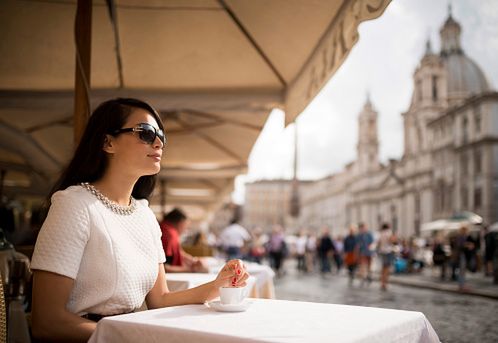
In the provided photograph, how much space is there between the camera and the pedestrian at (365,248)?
1375cm

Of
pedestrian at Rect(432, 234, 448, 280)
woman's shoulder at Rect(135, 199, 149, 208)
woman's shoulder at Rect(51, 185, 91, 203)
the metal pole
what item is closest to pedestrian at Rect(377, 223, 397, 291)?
pedestrian at Rect(432, 234, 448, 280)

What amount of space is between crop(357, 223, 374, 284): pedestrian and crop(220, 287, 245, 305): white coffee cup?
12.3 meters

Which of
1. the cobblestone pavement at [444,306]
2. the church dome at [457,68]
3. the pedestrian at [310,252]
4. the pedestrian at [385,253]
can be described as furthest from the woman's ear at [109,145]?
the church dome at [457,68]

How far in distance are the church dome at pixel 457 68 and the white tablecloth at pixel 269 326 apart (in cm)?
8114

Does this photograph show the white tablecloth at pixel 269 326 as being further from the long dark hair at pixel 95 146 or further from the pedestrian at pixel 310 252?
the pedestrian at pixel 310 252

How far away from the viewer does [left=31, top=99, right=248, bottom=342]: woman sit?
1.66 metres

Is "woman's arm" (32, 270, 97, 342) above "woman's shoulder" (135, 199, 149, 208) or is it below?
below

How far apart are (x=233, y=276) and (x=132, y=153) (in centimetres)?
58

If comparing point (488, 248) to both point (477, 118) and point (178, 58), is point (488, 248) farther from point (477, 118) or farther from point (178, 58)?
point (477, 118)

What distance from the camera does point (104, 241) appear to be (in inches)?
69.7

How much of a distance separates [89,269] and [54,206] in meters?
0.24

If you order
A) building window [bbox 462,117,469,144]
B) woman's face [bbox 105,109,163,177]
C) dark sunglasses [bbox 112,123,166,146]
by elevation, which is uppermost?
building window [bbox 462,117,469,144]

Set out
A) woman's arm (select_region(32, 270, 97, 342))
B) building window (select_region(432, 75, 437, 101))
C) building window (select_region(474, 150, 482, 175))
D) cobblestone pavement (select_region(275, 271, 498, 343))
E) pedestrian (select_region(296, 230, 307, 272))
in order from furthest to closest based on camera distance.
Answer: building window (select_region(432, 75, 437, 101)) < building window (select_region(474, 150, 482, 175)) < pedestrian (select_region(296, 230, 307, 272)) < cobblestone pavement (select_region(275, 271, 498, 343)) < woman's arm (select_region(32, 270, 97, 342))

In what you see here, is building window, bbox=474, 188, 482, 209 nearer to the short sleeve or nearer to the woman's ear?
the woman's ear
